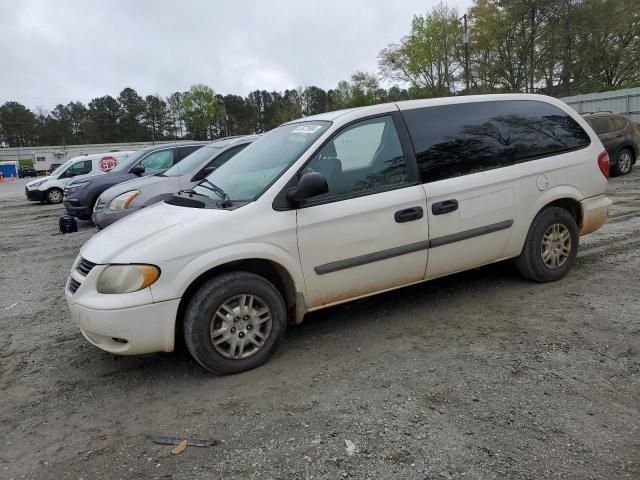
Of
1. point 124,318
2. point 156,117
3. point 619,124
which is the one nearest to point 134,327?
point 124,318

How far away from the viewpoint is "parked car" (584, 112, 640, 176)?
1275cm

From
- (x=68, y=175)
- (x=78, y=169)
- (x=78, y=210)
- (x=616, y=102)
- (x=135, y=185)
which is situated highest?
(x=616, y=102)

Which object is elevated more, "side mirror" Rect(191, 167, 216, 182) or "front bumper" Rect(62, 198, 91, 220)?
"side mirror" Rect(191, 167, 216, 182)

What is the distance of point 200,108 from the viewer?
78.6 meters

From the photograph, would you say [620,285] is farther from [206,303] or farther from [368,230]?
[206,303]

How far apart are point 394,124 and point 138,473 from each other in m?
3.14

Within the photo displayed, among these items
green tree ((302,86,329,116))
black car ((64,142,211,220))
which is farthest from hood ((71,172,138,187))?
green tree ((302,86,329,116))

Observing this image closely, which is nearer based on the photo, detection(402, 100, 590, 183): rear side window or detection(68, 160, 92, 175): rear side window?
detection(402, 100, 590, 183): rear side window

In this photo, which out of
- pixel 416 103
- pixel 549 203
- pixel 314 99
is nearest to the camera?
pixel 416 103

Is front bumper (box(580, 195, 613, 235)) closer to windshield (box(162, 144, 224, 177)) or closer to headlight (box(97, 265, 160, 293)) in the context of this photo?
headlight (box(97, 265, 160, 293))

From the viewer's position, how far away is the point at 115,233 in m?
3.80

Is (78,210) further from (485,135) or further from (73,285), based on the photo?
(485,135)

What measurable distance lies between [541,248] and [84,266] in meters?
4.08

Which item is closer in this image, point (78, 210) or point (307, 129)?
point (307, 129)
